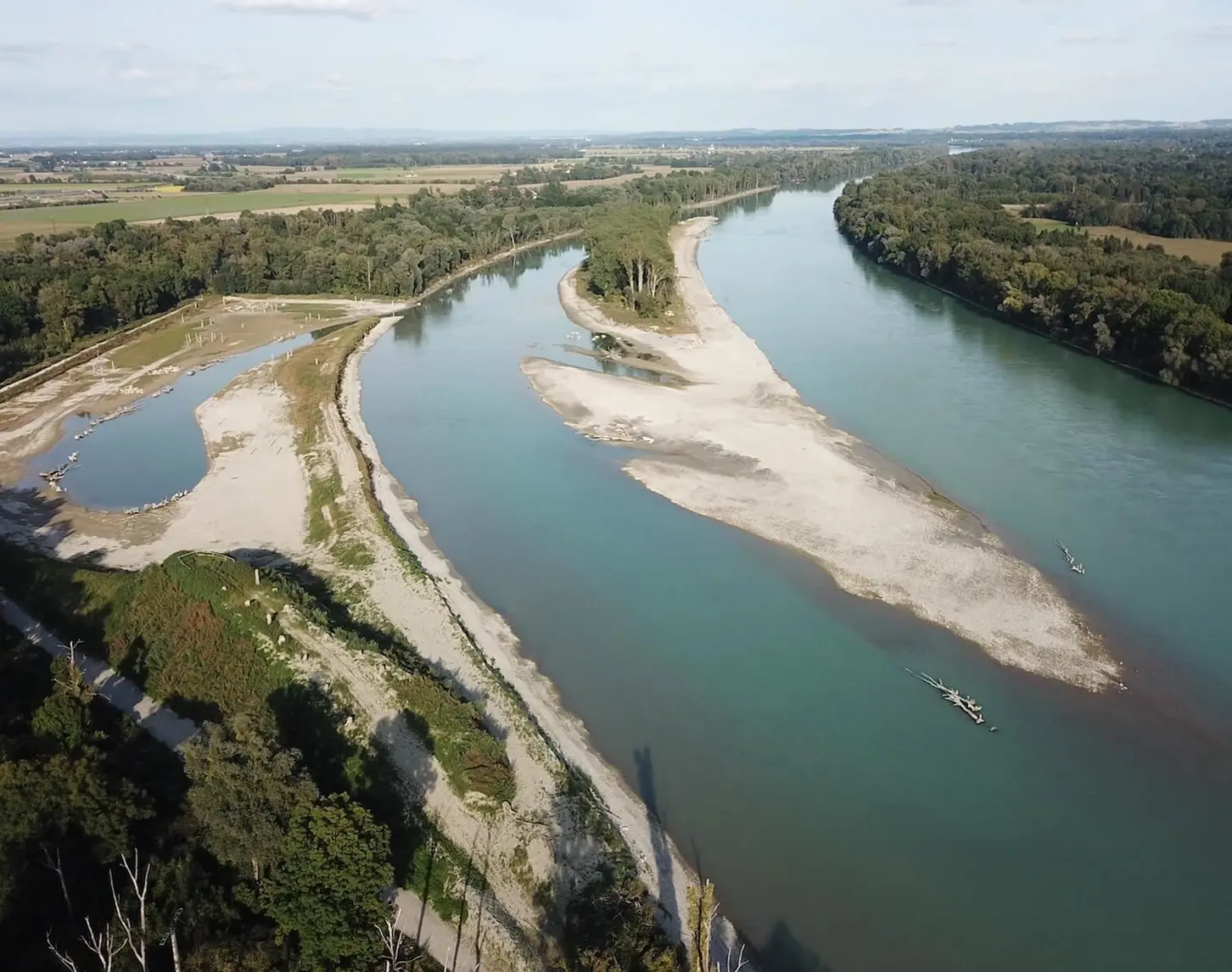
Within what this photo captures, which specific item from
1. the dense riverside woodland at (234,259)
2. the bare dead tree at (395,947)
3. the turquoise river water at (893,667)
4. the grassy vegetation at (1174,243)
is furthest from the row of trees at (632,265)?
the bare dead tree at (395,947)

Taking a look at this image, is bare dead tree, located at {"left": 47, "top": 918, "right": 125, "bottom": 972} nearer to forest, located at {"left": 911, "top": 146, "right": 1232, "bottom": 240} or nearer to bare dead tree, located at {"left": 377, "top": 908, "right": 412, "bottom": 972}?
bare dead tree, located at {"left": 377, "top": 908, "right": 412, "bottom": 972}

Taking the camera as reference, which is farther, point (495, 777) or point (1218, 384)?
point (1218, 384)

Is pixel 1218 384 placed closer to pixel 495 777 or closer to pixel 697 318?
pixel 697 318

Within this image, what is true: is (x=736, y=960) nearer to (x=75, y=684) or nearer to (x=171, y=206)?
(x=75, y=684)

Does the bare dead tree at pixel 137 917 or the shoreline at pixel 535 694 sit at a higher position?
the bare dead tree at pixel 137 917

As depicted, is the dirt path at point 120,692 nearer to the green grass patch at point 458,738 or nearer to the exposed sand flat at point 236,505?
the exposed sand flat at point 236,505

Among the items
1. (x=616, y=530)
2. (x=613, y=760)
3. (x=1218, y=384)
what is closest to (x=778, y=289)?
(x=1218, y=384)

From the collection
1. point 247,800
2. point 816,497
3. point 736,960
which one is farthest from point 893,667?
point 247,800
